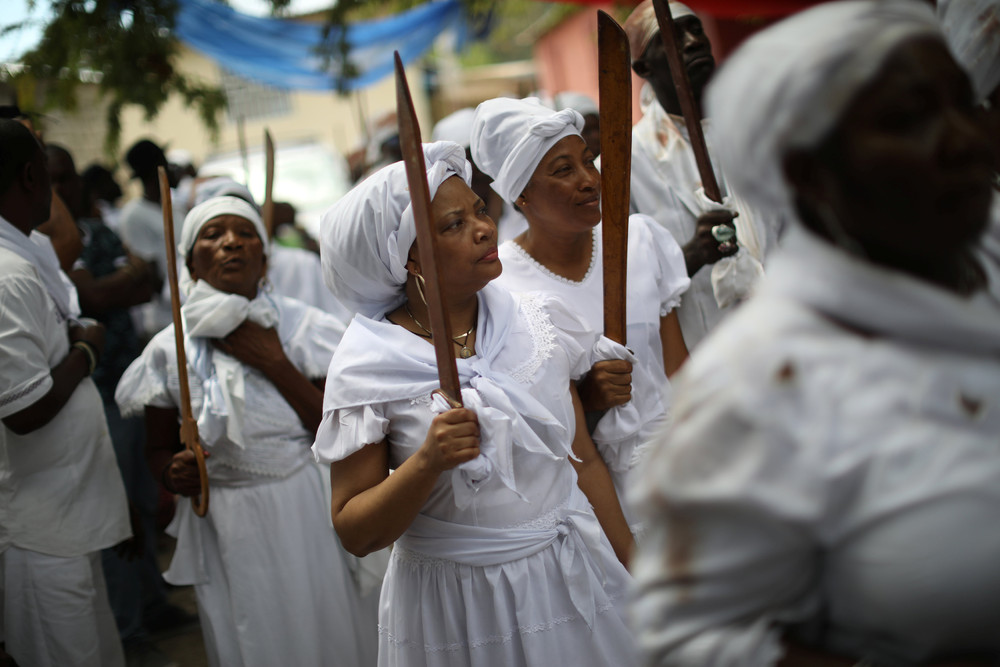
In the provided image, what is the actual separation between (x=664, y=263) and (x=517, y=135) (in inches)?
29.1

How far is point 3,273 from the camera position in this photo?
333 cm

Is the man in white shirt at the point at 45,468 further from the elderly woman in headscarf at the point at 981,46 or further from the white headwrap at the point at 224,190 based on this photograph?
the elderly woman in headscarf at the point at 981,46

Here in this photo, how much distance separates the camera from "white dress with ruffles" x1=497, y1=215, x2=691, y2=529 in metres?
3.16

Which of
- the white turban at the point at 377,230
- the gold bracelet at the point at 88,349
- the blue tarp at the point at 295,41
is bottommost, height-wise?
the gold bracelet at the point at 88,349

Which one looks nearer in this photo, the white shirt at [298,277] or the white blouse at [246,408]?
the white blouse at [246,408]

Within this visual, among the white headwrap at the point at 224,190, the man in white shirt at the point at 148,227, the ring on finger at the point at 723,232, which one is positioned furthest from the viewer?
the man in white shirt at the point at 148,227

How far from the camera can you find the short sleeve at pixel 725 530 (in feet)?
4.04

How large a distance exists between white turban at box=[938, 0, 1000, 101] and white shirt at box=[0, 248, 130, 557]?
10.7 feet

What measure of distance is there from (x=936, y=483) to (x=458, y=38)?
9586 millimetres

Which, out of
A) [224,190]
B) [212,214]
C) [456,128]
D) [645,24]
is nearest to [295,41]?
[456,128]

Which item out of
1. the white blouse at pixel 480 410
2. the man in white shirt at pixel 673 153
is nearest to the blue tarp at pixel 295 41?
the man in white shirt at pixel 673 153

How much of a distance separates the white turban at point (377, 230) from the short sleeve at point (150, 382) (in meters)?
1.41

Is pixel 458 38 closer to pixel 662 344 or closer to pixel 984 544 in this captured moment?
pixel 662 344

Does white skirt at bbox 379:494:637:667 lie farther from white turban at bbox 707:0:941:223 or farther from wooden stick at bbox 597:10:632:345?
white turban at bbox 707:0:941:223
